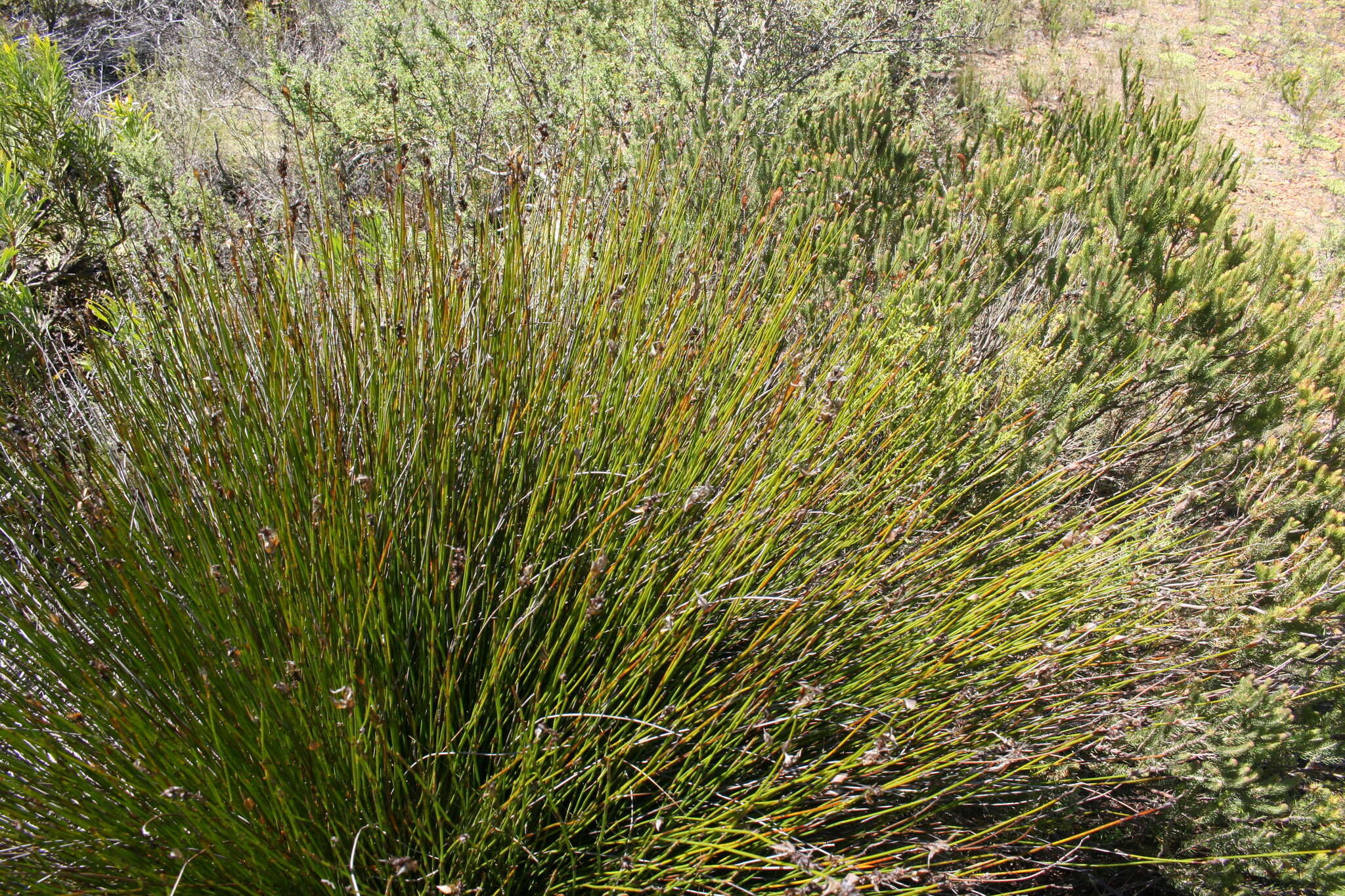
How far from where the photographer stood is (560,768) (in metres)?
1.36

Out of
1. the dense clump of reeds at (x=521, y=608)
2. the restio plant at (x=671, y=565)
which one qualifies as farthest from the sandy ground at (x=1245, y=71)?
the dense clump of reeds at (x=521, y=608)

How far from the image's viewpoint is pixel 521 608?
5.38 ft

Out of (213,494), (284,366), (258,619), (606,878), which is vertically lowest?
(606,878)

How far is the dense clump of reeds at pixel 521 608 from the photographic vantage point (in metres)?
1.24

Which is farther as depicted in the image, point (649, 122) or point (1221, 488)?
point (649, 122)

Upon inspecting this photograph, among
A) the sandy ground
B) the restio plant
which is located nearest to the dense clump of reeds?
the restio plant

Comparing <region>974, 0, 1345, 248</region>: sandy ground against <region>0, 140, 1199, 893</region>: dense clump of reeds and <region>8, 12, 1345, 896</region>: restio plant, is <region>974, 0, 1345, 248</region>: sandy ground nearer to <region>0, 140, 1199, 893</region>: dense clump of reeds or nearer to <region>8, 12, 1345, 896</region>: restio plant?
<region>8, 12, 1345, 896</region>: restio plant

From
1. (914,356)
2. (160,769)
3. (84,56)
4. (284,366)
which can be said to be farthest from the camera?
(84,56)

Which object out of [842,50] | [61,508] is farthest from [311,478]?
[842,50]

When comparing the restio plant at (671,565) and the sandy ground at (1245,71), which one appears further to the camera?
the sandy ground at (1245,71)

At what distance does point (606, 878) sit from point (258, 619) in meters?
0.77

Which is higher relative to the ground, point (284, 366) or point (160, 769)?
point (284, 366)

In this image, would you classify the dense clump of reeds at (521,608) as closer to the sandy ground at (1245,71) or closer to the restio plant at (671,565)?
the restio plant at (671,565)

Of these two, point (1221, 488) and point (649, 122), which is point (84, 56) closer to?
point (649, 122)
